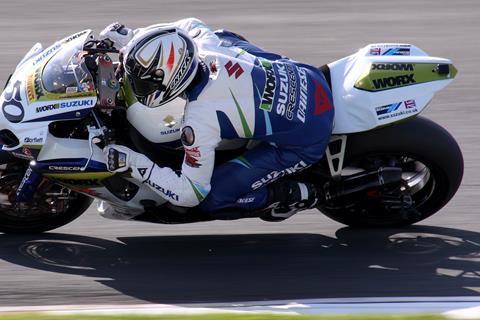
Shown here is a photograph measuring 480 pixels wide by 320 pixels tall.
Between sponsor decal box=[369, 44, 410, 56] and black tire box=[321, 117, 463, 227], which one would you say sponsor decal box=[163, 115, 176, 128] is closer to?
black tire box=[321, 117, 463, 227]

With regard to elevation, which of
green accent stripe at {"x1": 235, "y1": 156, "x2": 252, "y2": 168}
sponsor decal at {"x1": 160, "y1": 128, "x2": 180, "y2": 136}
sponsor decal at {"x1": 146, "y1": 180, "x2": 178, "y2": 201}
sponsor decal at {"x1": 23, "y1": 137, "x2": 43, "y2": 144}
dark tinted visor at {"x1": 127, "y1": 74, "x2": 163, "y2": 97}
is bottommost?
sponsor decal at {"x1": 146, "y1": 180, "x2": 178, "y2": 201}

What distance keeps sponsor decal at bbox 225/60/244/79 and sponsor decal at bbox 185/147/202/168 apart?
496mm

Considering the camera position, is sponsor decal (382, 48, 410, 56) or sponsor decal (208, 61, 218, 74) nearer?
sponsor decal (208, 61, 218, 74)

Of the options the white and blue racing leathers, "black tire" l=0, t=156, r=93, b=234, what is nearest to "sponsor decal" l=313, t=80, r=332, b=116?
the white and blue racing leathers

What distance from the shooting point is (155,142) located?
6410 mm

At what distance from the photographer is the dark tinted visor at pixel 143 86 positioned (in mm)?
5980

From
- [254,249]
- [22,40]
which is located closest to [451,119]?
[254,249]

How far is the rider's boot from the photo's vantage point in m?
6.54

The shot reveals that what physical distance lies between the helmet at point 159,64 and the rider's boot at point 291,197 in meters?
0.93

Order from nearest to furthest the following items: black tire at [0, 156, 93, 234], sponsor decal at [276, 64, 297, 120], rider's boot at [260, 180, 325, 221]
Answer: sponsor decal at [276, 64, 297, 120]
rider's boot at [260, 180, 325, 221]
black tire at [0, 156, 93, 234]

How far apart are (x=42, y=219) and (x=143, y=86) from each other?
1360mm

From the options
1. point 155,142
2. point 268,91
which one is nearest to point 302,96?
point 268,91

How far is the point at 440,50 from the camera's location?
1027 cm

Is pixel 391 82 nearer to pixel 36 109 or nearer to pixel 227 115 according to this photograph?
pixel 227 115
